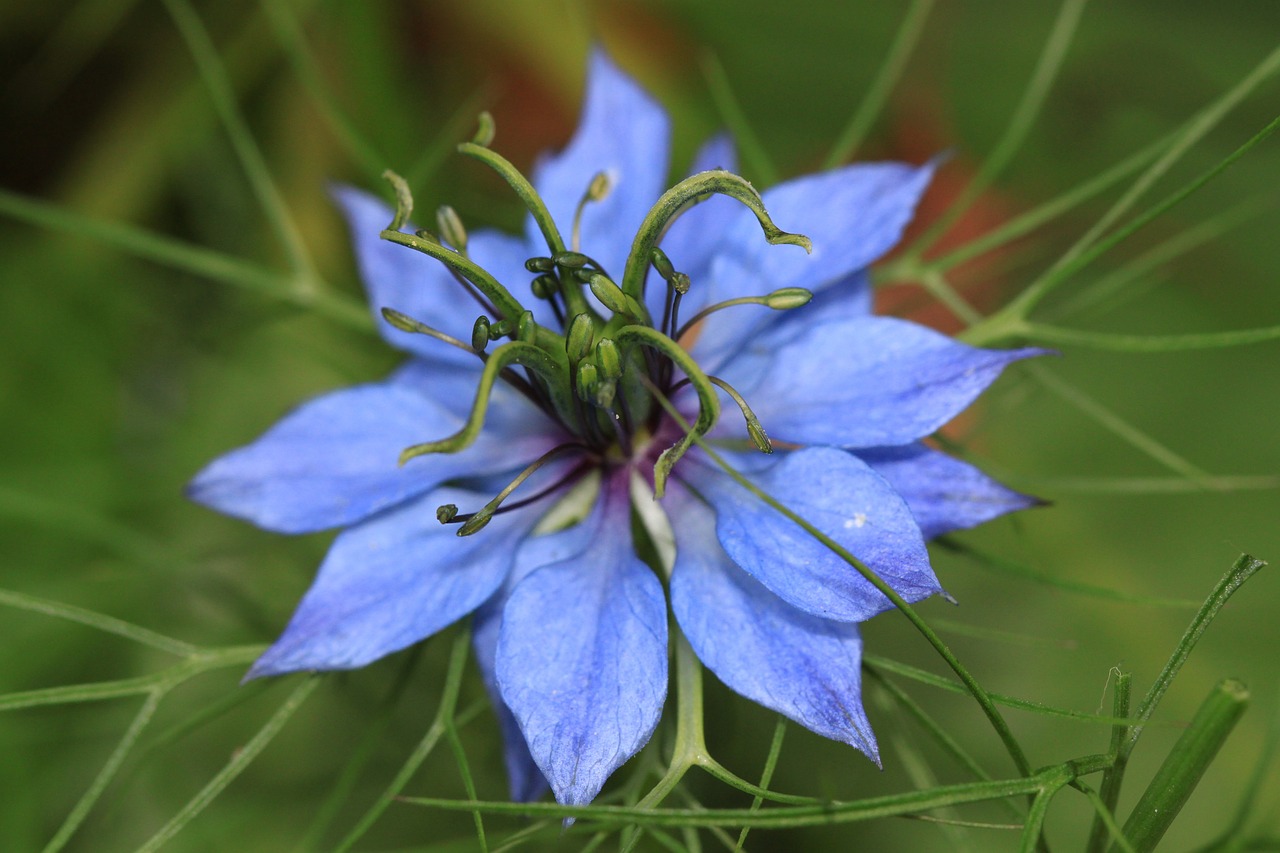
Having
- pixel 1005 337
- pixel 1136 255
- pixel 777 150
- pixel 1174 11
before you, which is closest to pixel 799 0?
pixel 777 150

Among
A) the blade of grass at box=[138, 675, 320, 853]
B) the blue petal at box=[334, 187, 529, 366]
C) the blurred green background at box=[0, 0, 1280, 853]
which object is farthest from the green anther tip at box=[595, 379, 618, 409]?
the blurred green background at box=[0, 0, 1280, 853]

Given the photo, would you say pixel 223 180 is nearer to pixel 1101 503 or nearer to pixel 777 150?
pixel 777 150

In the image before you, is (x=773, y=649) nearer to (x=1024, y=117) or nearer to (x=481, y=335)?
(x=481, y=335)

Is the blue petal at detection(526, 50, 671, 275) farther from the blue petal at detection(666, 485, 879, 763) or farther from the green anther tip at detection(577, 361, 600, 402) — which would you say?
the blue petal at detection(666, 485, 879, 763)

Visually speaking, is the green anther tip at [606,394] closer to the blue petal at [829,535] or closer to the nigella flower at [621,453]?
the nigella flower at [621,453]

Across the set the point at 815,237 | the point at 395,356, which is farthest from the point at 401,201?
the point at 395,356
